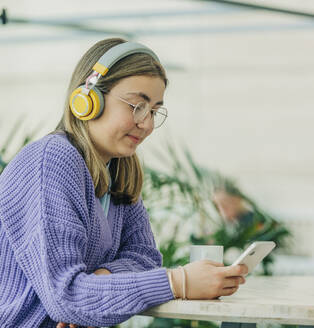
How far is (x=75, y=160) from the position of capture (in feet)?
4.73

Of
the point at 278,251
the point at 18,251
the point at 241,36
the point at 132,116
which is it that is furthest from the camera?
the point at 241,36

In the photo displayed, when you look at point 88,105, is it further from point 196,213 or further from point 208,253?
point 196,213

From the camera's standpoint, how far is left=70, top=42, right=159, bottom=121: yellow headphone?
59.2 inches

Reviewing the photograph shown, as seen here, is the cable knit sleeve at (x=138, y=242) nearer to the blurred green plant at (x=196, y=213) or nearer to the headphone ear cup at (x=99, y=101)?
the headphone ear cup at (x=99, y=101)

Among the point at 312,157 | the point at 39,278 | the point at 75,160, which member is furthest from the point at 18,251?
the point at 312,157

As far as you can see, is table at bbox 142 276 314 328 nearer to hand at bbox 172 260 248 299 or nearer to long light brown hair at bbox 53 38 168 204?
hand at bbox 172 260 248 299

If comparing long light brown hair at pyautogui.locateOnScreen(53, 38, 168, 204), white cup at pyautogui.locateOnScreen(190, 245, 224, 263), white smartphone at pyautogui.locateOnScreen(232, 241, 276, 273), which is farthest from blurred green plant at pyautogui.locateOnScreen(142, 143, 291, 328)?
white smartphone at pyautogui.locateOnScreen(232, 241, 276, 273)

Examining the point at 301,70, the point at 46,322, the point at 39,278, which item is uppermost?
the point at 39,278

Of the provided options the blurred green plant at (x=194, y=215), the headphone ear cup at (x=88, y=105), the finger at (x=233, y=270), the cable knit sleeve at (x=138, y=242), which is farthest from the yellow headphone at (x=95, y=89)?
the blurred green plant at (x=194, y=215)

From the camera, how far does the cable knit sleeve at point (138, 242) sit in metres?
1.65

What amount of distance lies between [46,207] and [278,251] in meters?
2.00

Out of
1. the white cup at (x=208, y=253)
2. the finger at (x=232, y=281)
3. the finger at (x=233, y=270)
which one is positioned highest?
the finger at (x=233, y=270)

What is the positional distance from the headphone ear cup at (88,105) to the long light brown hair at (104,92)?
32 millimetres

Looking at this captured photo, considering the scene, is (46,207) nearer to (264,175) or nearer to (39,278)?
(39,278)
